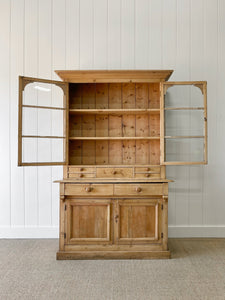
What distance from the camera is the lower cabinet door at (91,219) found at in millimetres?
2881

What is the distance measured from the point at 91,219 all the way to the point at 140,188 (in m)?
0.64

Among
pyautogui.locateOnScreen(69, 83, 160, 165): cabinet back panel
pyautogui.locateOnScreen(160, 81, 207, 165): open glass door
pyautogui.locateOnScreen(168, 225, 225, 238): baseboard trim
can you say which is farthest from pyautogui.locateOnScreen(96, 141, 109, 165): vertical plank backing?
pyautogui.locateOnScreen(168, 225, 225, 238): baseboard trim

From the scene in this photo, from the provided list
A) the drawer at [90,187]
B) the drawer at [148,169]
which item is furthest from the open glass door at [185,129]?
the drawer at [90,187]

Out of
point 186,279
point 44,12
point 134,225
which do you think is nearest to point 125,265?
point 134,225

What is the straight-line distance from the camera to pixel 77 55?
3561mm

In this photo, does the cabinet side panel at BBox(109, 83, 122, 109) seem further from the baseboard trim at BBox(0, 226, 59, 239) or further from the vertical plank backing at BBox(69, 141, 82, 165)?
the baseboard trim at BBox(0, 226, 59, 239)

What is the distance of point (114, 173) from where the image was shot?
2990mm

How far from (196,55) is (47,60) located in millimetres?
2017

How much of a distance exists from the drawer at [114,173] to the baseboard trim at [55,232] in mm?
1123

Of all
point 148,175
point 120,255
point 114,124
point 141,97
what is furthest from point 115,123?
point 120,255

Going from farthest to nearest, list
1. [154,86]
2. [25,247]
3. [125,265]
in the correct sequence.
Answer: [154,86] < [25,247] < [125,265]

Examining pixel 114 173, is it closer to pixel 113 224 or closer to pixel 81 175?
pixel 81 175

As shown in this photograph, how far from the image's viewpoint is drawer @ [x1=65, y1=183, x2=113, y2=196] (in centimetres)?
288

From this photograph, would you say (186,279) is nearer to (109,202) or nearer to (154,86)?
(109,202)
